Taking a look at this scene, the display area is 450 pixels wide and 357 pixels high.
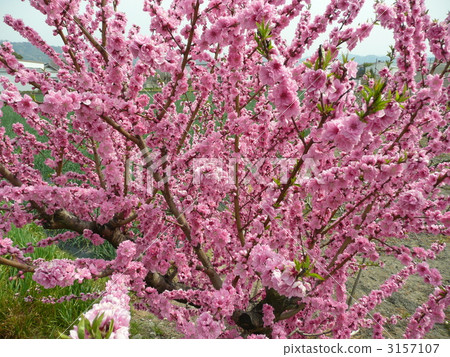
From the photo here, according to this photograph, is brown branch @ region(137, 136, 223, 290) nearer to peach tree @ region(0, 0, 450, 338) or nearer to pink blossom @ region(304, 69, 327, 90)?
peach tree @ region(0, 0, 450, 338)

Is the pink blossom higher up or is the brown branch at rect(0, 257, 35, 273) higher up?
the pink blossom

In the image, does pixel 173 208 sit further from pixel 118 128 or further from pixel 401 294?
pixel 401 294

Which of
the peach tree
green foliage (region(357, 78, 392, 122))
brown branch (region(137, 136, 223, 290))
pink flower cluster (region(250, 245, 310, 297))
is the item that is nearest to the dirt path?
the peach tree

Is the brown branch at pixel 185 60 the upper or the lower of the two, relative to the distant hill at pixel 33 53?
lower

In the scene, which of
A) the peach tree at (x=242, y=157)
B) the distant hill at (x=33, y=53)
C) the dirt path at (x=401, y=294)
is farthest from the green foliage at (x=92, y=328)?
the dirt path at (x=401, y=294)

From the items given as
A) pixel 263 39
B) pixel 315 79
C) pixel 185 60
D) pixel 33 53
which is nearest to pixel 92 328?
pixel 315 79

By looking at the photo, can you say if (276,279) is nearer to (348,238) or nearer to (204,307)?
(204,307)

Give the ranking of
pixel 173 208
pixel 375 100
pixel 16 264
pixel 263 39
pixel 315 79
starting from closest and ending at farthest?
pixel 375 100
pixel 315 79
pixel 263 39
pixel 16 264
pixel 173 208

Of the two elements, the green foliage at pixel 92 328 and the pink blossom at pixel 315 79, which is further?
the pink blossom at pixel 315 79

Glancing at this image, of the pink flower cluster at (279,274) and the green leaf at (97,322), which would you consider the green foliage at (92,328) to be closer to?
the green leaf at (97,322)

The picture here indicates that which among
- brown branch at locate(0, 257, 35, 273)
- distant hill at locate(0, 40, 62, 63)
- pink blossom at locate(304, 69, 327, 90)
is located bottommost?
brown branch at locate(0, 257, 35, 273)

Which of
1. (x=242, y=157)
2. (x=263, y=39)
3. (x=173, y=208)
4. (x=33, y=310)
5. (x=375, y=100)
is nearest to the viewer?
(x=375, y=100)

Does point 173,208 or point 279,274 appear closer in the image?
point 279,274
